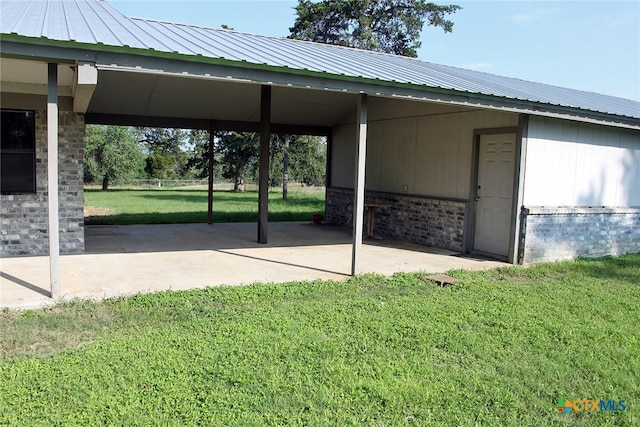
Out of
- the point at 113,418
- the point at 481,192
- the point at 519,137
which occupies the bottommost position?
the point at 113,418

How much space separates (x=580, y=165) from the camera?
8820 mm

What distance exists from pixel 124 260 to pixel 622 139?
897 cm

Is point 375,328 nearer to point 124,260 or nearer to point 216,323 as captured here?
point 216,323

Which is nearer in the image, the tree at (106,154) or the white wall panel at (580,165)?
the white wall panel at (580,165)

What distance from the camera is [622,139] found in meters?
9.40

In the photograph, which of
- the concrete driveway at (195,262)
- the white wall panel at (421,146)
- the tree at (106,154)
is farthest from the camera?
the tree at (106,154)

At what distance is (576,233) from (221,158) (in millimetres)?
28539

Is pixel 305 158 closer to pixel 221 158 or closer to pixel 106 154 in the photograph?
pixel 221 158

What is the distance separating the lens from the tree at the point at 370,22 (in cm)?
2686

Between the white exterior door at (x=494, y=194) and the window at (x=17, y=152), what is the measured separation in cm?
727

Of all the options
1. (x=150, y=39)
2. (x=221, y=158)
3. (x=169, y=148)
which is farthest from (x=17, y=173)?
(x=169, y=148)

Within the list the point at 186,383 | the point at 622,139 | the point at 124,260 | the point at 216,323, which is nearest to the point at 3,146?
the point at 124,260

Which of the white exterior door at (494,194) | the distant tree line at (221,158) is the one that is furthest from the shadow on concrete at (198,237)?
the distant tree line at (221,158)

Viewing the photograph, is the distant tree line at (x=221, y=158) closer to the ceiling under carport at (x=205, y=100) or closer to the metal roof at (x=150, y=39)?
the ceiling under carport at (x=205, y=100)
